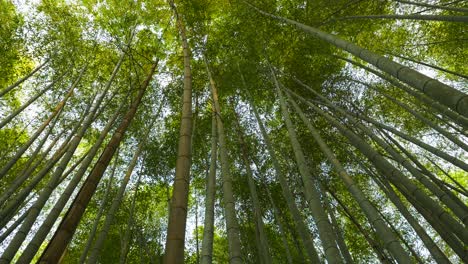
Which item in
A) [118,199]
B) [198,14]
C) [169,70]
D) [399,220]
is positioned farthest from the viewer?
[399,220]

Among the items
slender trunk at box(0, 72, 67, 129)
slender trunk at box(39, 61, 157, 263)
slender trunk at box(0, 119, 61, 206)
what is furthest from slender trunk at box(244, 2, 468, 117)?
slender trunk at box(0, 72, 67, 129)

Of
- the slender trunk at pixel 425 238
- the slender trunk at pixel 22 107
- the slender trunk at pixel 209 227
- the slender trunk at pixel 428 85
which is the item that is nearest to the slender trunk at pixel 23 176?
the slender trunk at pixel 22 107

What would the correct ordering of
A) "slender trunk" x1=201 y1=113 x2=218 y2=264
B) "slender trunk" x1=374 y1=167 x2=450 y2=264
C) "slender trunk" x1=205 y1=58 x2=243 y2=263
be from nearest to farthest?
"slender trunk" x1=205 y1=58 x2=243 y2=263 → "slender trunk" x1=201 y1=113 x2=218 y2=264 → "slender trunk" x1=374 y1=167 x2=450 y2=264

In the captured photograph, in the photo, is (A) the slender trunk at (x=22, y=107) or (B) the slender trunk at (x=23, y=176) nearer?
(B) the slender trunk at (x=23, y=176)

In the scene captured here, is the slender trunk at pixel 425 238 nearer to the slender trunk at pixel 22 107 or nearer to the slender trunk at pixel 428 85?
the slender trunk at pixel 428 85

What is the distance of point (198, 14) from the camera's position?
5777 mm

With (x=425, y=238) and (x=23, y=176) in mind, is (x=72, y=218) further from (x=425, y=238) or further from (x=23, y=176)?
(x=425, y=238)

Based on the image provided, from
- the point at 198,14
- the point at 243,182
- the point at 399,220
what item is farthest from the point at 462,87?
the point at 198,14

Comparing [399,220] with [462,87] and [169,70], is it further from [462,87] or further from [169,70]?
[169,70]

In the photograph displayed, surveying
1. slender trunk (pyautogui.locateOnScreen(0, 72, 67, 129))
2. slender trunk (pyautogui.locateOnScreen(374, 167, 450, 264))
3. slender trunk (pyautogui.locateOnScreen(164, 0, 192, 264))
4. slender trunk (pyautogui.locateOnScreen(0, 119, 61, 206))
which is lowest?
slender trunk (pyautogui.locateOnScreen(164, 0, 192, 264))

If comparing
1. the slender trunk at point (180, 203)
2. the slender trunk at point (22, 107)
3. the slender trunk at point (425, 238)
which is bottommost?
the slender trunk at point (180, 203)

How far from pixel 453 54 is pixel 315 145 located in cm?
340

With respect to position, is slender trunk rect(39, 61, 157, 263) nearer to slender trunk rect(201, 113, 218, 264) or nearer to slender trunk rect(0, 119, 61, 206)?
slender trunk rect(201, 113, 218, 264)

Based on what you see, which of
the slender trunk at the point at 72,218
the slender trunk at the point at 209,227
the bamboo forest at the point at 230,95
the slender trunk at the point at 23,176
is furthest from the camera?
the bamboo forest at the point at 230,95
